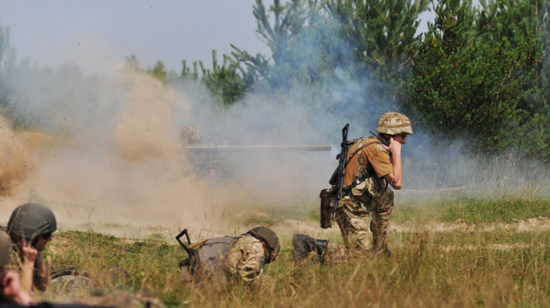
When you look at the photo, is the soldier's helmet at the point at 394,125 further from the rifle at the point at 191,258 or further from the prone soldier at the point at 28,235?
the prone soldier at the point at 28,235

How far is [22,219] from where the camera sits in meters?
3.45

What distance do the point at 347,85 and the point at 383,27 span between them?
1509mm

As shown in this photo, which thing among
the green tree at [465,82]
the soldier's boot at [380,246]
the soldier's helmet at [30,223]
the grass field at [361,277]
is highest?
the green tree at [465,82]

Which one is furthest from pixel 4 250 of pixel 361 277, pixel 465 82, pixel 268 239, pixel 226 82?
pixel 226 82

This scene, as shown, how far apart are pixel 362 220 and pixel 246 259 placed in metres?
1.58

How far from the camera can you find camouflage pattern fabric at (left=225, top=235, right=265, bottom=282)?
171 inches

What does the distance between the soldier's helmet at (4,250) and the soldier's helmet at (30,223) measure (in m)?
0.15

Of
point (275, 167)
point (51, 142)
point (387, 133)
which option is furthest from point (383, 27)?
point (51, 142)

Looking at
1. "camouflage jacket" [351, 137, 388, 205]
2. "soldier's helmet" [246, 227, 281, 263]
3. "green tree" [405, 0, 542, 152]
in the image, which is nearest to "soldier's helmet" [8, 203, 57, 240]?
"soldier's helmet" [246, 227, 281, 263]

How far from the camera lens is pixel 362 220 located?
213 inches

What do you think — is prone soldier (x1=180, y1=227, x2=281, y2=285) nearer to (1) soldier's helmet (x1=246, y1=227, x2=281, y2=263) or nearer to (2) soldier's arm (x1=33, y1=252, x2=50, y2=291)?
(1) soldier's helmet (x1=246, y1=227, x2=281, y2=263)

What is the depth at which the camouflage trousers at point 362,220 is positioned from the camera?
526 centimetres

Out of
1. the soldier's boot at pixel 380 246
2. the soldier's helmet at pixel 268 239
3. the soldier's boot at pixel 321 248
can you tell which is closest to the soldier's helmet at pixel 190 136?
the soldier's boot at pixel 321 248

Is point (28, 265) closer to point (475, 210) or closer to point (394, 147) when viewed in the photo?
point (394, 147)
